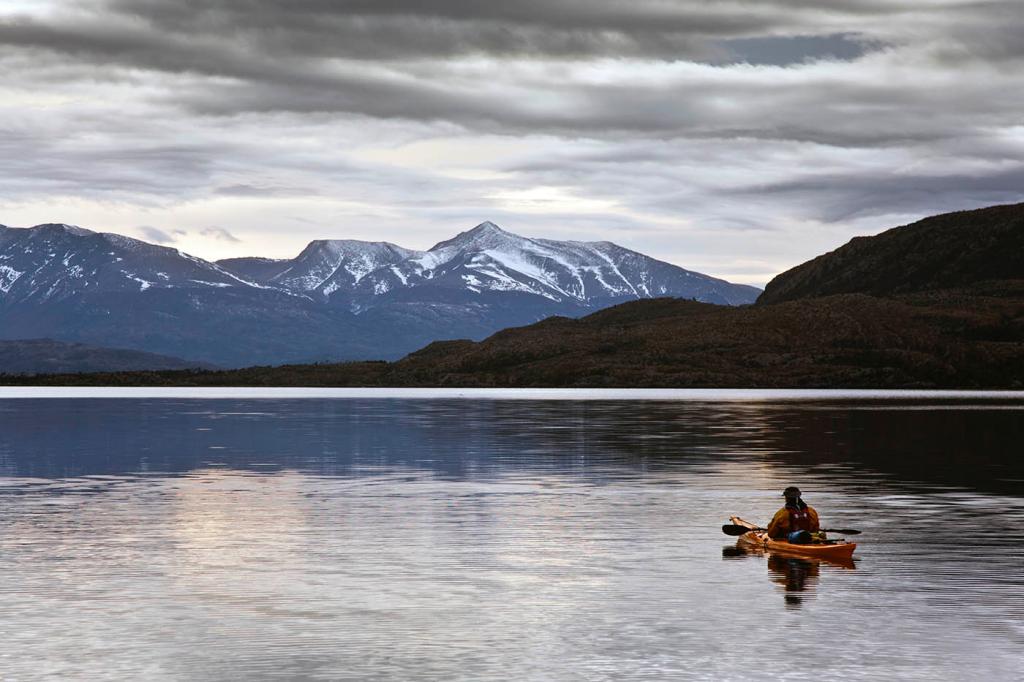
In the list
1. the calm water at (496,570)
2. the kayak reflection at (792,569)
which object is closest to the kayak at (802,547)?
the kayak reflection at (792,569)

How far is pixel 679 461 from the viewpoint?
79.1 meters

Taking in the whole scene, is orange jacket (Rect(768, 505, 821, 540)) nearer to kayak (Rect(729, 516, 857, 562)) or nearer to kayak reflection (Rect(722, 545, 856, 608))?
kayak (Rect(729, 516, 857, 562))

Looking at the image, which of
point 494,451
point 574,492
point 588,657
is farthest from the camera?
point 494,451

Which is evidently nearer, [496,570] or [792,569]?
[496,570]

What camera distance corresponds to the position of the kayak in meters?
38.2

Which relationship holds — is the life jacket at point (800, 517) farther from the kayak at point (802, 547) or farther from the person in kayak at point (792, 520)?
the kayak at point (802, 547)

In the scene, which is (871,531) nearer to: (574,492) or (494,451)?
(574,492)

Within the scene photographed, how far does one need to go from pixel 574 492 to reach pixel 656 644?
3299 centimetres

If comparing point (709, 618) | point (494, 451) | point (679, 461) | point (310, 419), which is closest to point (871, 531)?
point (709, 618)

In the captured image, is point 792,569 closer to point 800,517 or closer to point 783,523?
point 800,517

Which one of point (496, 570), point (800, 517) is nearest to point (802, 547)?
point (800, 517)

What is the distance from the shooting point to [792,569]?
124 ft

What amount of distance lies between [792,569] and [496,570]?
25.6 ft

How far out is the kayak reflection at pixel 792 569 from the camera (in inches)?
1319
